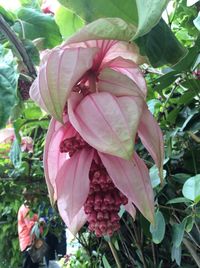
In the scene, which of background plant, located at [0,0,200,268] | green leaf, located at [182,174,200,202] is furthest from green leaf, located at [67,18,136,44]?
green leaf, located at [182,174,200,202]

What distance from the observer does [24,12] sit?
1.89 feet

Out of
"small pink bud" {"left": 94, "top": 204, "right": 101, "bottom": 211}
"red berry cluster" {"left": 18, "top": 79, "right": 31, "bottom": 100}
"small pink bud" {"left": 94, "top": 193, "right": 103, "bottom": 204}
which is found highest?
"small pink bud" {"left": 94, "top": 193, "right": 103, "bottom": 204}

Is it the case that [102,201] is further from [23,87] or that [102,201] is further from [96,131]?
[23,87]

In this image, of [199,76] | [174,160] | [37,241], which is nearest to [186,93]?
[199,76]

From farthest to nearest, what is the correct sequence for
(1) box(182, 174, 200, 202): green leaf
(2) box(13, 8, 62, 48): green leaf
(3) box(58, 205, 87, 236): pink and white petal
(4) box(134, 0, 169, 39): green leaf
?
1. (2) box(13, 8, 62, 48): green leaf
2. (1) box(182, 174, 200, 202): green leaf
3. (3) box(58, 205, 87, 236): pink and white petal
4. (4) box(134, 0, 169, 39): green leaf

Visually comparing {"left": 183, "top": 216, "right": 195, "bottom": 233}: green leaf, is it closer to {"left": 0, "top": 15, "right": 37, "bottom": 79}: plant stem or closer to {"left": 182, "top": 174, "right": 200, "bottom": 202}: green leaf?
{"left": 182, "top": 174, "right": 200, "bottom": 202}: green leaf

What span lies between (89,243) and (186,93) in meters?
0.70

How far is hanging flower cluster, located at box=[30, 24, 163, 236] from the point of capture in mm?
257

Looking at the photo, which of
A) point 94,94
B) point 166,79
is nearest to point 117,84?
point 94,94

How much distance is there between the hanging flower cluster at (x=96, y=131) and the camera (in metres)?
0.26

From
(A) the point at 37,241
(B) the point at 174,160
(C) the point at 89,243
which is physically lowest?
Result: (A) the point at 37,241

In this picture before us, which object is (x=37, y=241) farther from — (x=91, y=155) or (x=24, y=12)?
(x=91, y=155)

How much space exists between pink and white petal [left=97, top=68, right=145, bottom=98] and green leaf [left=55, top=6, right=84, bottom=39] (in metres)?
0.12

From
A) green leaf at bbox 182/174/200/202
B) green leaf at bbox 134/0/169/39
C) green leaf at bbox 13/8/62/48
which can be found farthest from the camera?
green leaf at bbox 13/8/62/48
